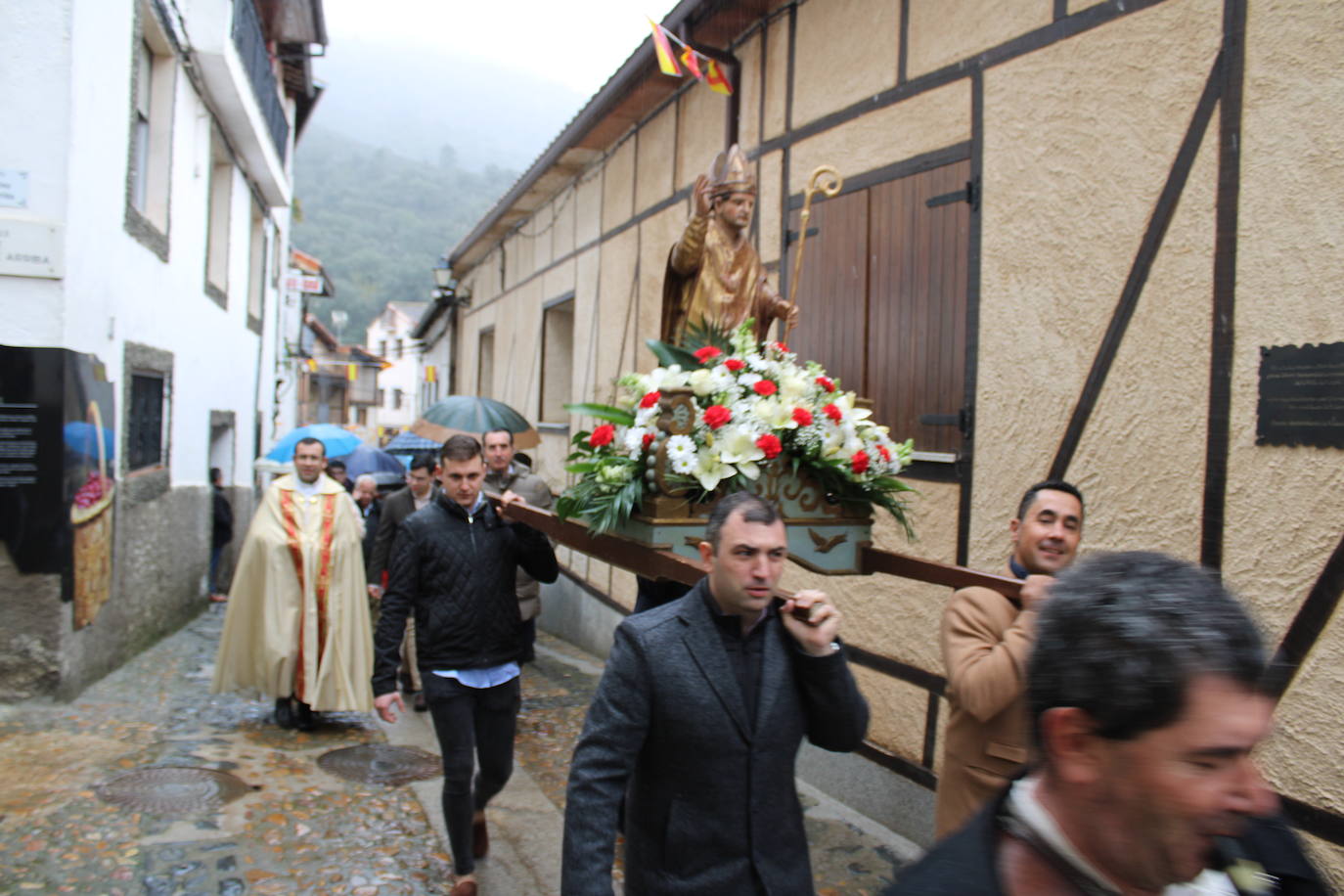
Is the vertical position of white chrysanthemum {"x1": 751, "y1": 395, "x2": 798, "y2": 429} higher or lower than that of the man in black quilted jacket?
higher

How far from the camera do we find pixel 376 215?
103562 mm

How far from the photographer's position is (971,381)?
201 inches

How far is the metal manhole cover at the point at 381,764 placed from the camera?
607cm

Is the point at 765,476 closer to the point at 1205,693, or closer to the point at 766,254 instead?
the point at 1205,693

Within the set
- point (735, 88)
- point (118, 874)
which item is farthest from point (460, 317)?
point (118, 874)

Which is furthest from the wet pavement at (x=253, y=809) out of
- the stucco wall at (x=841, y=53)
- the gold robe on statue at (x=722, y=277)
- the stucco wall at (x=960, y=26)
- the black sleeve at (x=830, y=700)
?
the stucco wall at (x=841, y=53)

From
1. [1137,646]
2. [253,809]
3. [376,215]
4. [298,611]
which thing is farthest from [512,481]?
[376,215]

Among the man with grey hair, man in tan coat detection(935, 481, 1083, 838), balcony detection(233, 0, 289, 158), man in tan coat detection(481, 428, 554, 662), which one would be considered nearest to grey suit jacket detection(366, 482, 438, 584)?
man in tan coat detection(481, 428, 554, 662)

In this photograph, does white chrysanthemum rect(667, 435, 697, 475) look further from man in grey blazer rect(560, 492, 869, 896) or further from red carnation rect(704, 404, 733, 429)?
man in grey blazer rect(560, 492, 869, 896)

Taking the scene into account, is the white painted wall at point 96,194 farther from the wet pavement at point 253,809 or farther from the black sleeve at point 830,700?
the black sleeve at point 830,700

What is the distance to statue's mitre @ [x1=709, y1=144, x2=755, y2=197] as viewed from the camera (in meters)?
4.18

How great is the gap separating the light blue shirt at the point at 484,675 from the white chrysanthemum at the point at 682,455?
1.68 metres

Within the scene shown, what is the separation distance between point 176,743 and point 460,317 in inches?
622

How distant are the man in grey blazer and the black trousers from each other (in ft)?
6.18
